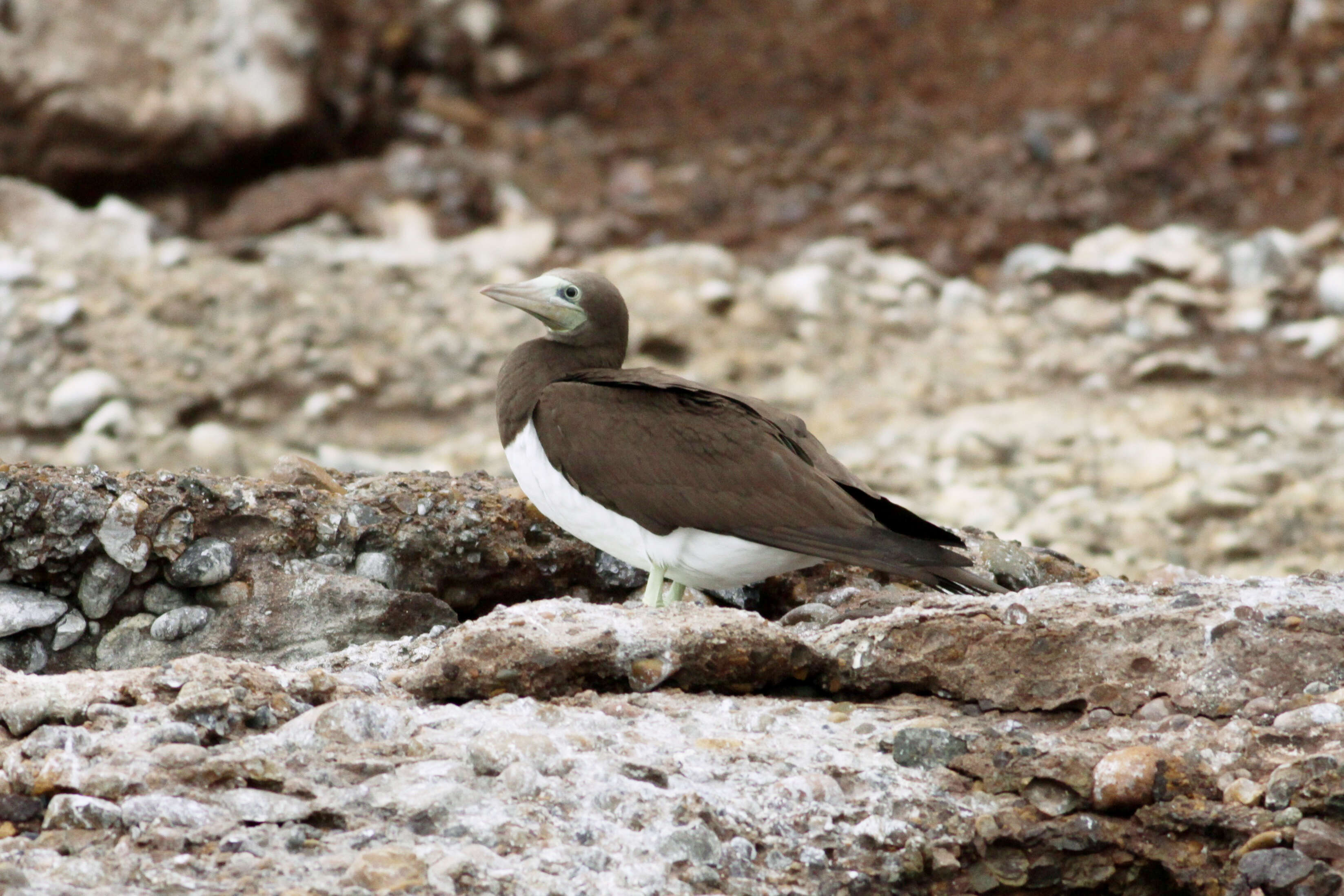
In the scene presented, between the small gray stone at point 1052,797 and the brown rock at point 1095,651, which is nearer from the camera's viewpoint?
the small gray stone at point 1052,797

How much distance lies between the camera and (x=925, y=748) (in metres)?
4.41

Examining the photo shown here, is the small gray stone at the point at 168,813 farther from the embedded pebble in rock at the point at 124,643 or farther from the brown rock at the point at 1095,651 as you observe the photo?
the brown rock at the point at 1095,651

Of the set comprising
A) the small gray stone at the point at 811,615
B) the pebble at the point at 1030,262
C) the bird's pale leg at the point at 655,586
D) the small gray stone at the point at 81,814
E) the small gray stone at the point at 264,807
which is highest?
the pebble at the point at 1030,262

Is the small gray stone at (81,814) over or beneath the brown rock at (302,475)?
beneath

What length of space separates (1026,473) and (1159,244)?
308 cm

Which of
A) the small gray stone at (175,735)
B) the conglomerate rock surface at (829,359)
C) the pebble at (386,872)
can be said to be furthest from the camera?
the conglomerate rock surface at (829,359)

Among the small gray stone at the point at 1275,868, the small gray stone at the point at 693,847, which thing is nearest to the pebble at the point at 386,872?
the small gray stone at the point at 693,847

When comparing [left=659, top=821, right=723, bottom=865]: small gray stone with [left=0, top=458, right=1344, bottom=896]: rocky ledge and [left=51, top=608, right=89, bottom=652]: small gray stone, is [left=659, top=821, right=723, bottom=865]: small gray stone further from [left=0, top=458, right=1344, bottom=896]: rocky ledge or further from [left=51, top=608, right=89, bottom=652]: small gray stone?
[left=51, top=608, right=89, bottom=652]: small gray stone

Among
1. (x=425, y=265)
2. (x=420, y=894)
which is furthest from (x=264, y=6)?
(x=420, y=894)

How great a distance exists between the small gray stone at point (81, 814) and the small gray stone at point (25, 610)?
1.73 meters

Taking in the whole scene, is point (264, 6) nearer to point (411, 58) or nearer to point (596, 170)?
point (411, 58)

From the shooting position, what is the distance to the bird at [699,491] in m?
5.61

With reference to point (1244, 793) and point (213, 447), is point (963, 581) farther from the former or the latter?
point (213, 447)

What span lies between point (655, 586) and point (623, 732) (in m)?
1.47
